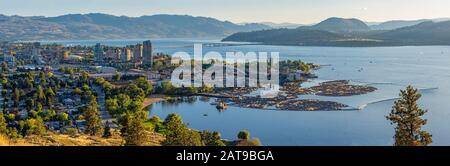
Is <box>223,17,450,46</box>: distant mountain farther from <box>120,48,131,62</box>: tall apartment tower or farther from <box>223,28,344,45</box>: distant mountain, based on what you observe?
<box>120,48,131,62</box>: tall apartment tower

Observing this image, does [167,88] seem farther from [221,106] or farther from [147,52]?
[147,52]

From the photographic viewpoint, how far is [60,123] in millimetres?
13805

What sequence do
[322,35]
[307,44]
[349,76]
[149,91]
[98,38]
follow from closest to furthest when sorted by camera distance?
[149,91], [349,76], [307,44], [322,35], [98,38]

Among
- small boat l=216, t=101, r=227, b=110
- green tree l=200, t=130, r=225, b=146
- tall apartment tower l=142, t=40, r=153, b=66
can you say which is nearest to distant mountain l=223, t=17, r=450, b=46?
tall apartment tower l=142, t=40, r=153, b=66

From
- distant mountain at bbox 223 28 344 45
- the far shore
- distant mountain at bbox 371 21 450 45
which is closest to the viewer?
the far shore

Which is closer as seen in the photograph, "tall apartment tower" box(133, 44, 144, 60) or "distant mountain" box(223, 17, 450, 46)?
"tall apartment tower" box(133, 44, 144, 60)

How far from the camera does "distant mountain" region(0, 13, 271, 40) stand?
101938mm

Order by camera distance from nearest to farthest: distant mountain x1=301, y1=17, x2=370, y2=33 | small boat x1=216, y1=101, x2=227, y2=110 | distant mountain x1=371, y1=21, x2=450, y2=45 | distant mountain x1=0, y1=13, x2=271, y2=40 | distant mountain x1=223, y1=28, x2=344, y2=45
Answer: small boat x1=216, y1=101, x2=227, y2=110 < distant mountain x1=371, y1=21, x2=450, y2=45 < distant mountain x1=223, y1=28, x2=344, y2=45 < distant mountain x1=0, y1=13, x2=271, y2=40 < distant mountain x1=301, y1=17, x2=370, y2=33

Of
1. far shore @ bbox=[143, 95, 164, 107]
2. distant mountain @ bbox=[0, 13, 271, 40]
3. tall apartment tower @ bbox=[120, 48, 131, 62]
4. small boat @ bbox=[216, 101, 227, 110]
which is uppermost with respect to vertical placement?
distant mountain @ bbox=[0, 13, 271, 40]

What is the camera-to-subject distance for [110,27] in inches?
4941

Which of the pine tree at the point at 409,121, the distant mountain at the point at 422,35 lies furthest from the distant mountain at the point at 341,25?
the pine tree at the point at 409,121
